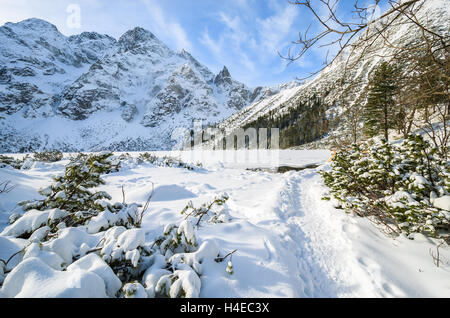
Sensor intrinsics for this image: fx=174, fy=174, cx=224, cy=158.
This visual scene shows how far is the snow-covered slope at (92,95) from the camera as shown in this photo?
76562 millimetres

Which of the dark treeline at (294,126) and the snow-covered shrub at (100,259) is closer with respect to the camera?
the snow-covered shrub at (100,259)

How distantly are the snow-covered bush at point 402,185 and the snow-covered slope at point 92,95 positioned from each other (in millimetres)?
78584

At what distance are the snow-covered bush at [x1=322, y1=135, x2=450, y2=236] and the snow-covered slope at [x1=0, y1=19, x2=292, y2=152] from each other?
78584 mm

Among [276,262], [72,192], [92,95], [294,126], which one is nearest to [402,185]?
[276,262]

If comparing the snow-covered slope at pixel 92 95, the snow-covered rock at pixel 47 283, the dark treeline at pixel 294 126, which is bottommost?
the snow-covered rock at pixel 47 283

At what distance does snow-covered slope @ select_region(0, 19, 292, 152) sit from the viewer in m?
76.6

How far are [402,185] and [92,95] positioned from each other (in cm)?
12671

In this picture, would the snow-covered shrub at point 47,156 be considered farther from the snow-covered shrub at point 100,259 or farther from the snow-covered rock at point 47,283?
the snow-covered rock at point 47,283

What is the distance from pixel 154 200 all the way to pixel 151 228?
2217 mm

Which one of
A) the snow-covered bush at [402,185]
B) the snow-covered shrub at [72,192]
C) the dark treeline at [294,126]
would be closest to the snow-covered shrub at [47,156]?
the snow-covered shrub at [72,192]

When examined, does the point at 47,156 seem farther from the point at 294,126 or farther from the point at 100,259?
the point at 294,126

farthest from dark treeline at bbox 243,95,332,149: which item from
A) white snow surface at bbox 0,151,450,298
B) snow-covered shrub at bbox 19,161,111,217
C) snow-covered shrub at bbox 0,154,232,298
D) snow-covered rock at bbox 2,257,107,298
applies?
snow-covered rock at bbox 2,257,107,298

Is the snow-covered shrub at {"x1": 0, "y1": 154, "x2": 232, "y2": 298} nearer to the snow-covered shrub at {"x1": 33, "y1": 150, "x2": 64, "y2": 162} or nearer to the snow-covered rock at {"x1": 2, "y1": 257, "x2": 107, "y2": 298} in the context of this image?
the snow-covered rock at {"x1": 2, "y1": 257, "x2": 107, "y2": 298}

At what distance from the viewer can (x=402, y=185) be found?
2936 mm
